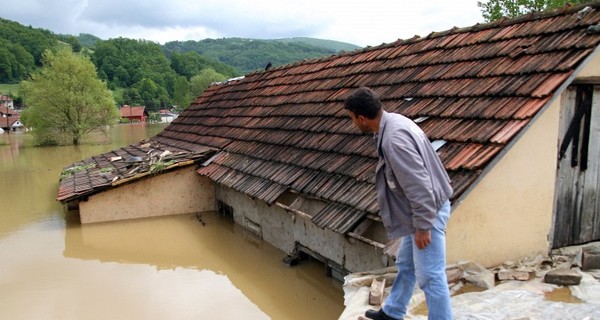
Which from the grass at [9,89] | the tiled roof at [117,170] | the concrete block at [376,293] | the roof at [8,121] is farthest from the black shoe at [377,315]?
the grass at [9,89]

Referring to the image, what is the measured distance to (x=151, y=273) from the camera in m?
7.22

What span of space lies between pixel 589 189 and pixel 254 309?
450 cm

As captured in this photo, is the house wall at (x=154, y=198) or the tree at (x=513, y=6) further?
the tree at (x=513, y=6)

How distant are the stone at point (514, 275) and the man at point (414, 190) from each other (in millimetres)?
1707

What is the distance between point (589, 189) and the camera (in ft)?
17.0

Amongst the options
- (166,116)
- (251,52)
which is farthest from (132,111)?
(251,52)

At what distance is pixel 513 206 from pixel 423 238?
7.99 feet

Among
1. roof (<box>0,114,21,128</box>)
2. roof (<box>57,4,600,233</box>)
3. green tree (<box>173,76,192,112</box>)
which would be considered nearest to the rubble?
roof (<box>57,4,600,233</box>)

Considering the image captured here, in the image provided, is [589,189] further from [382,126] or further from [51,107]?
[51,107]

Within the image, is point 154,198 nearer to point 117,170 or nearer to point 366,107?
point 117,170

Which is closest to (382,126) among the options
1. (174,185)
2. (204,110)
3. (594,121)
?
(594,121)

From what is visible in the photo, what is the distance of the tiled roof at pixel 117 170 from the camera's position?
9594mm

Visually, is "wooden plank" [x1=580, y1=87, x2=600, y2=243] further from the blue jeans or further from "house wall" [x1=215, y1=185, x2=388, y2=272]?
the blue jeans

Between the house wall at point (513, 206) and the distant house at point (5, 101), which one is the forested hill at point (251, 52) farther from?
the house wall at point (513, 206)
